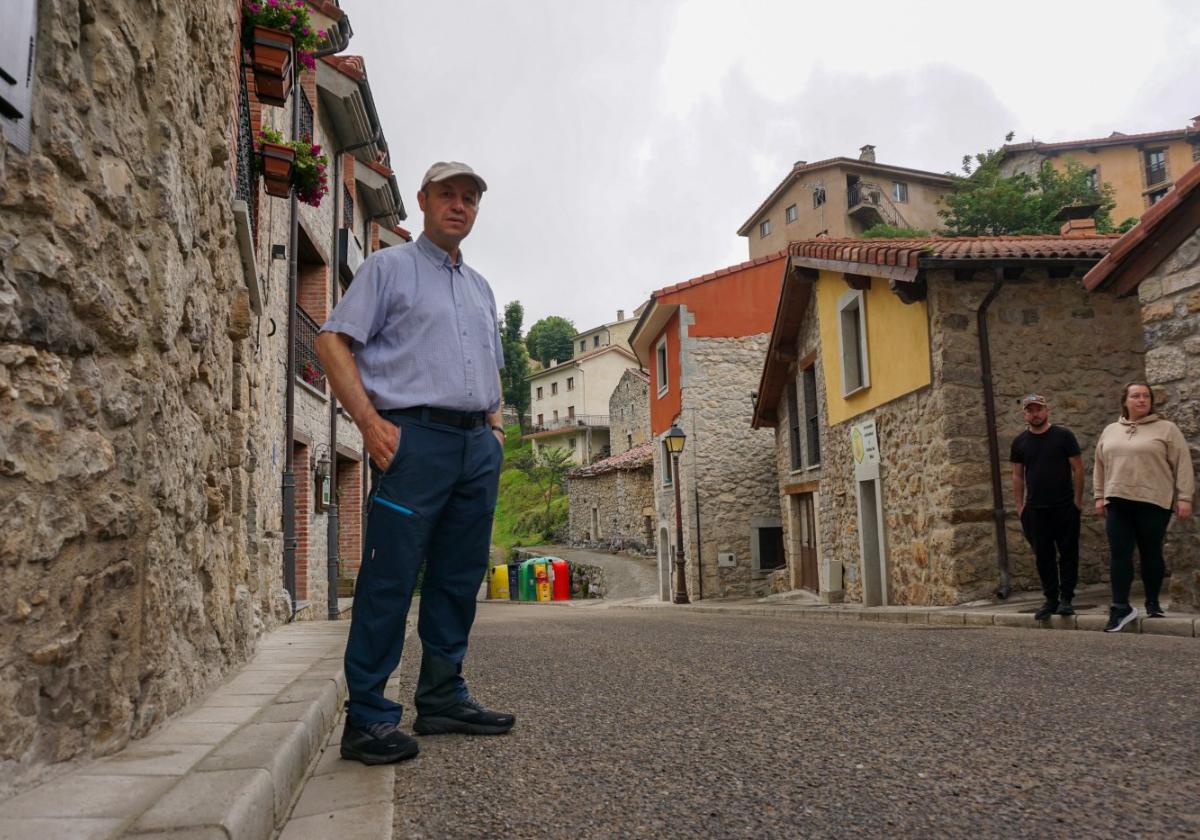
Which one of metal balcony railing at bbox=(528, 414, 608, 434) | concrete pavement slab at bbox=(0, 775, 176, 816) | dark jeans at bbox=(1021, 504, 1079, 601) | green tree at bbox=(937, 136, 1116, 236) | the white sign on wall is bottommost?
concrete pavement slab at bbox=(0, 775, 176, 816)

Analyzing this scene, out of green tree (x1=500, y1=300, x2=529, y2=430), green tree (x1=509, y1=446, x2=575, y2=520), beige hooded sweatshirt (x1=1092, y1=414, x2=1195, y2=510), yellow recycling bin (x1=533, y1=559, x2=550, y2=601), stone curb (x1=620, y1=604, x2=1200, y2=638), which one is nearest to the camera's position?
stone curb (x1=620, y1=604, x2=1200, y2=638)

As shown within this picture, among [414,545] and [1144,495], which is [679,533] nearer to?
[1144,495]

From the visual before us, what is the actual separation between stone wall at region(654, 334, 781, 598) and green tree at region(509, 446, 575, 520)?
25.8 metres

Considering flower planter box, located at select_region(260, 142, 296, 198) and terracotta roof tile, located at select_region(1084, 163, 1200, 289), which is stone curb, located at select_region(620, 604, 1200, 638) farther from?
flower planter box, located at select_region(260, 142, 296, 198)

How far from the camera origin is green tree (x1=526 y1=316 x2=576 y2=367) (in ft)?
251

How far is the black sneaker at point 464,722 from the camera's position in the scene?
318 centimetres

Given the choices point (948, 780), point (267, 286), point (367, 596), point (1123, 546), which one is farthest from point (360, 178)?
point (948, 780)

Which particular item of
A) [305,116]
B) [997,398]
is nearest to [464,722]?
[997,398]

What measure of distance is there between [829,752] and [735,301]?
1763 cm

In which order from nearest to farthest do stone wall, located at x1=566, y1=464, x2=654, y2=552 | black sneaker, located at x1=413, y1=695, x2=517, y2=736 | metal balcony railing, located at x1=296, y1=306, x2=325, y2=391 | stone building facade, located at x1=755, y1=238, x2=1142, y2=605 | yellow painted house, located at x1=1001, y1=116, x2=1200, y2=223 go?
black sneaker, located at x1=413, y1=695, x2=517, y2=736, stone building facade, located at x1=755, y1=238, x2=1142, y2=605, metal balcony railing, located at x1=296, y1=306, x2=325, y2=391, stone wall, located at x1=566, y1=464, x2=654, y2=552, yellow painted house, located at x1=1001, y1=116, x2=1200, y2=223

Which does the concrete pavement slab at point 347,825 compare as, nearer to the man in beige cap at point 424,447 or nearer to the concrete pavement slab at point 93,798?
the concrete pavement slab at point 93,798

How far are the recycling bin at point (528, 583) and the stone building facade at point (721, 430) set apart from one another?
26.6ft

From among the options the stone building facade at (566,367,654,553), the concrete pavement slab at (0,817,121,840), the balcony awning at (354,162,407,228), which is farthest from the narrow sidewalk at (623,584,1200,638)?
the stone building facade at (566,367,654,553)

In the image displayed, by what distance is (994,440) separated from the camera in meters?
9.58
